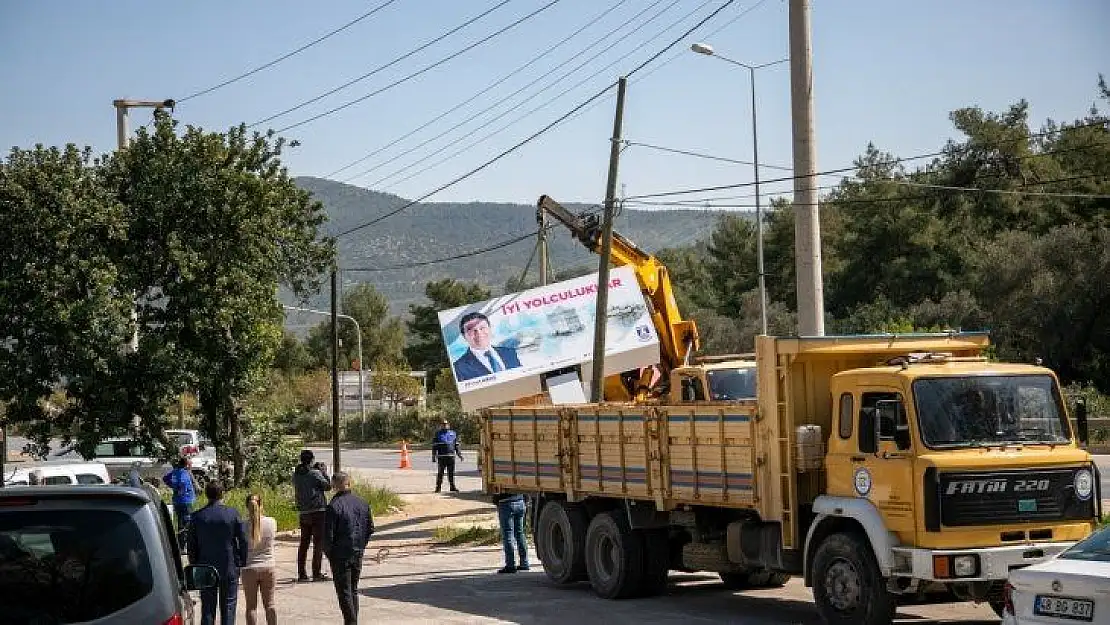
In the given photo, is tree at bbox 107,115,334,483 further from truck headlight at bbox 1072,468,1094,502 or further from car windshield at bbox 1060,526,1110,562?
car windshield at bbox 1060,526,1110,562

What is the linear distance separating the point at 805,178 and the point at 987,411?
7.67 meters

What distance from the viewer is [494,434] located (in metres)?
20.9

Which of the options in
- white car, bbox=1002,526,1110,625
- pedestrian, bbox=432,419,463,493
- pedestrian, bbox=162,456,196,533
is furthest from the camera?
pedestrian, bbox=432,419,463,493

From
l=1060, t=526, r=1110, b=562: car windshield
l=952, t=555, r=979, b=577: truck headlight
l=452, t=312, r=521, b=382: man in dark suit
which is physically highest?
l=452, t=312, r=521, b=382: man in dark suit

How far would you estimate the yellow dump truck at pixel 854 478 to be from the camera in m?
13.3

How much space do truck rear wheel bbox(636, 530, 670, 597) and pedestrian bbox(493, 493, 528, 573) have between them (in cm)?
318

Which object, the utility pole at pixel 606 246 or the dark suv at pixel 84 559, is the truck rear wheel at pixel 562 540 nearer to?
the utility pole at pixel 606 246

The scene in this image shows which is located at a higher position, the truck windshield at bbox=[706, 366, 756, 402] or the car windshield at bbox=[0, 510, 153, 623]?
the truck windshield at bbox=[706, 366, 756, 402]

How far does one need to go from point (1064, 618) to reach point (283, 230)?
24.3m

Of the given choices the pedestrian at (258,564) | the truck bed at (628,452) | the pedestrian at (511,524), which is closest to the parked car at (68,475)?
the pedestrian at (511,524)

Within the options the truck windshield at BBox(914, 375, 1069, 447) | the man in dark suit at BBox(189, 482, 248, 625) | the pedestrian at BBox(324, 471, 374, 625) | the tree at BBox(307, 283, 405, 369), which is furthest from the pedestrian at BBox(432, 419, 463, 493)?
the tree at BBox(307, 283, 405, 369)

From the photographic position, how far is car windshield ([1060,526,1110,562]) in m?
9.92

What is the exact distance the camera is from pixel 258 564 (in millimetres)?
14555

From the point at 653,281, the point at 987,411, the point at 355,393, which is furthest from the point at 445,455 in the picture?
the point at 355,393
